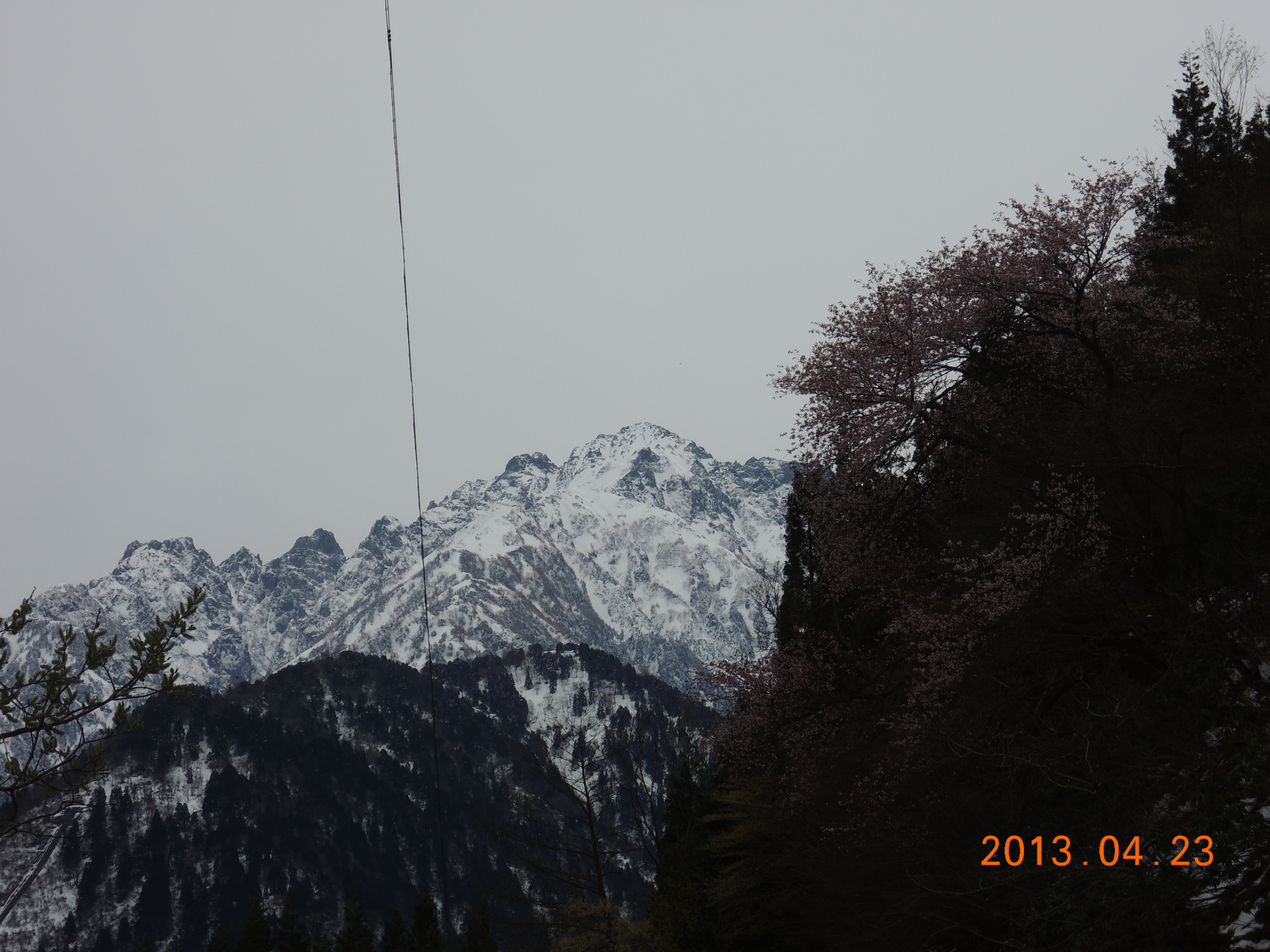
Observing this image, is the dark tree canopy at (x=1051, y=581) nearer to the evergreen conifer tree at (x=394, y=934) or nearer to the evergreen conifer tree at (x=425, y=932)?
the evergreen conifer tree at (x=425, y=932)

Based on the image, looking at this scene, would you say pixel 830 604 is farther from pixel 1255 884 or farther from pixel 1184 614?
pixel 1255 884

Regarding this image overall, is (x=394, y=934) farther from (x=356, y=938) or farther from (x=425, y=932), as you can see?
(x=425, y=932)

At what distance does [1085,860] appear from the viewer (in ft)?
36.1

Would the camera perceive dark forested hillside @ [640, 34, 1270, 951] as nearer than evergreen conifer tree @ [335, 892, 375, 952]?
Yes

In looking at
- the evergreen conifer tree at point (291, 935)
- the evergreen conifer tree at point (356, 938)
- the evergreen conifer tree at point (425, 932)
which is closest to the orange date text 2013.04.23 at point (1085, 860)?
the evergreen conifer tree at point (425, 932)

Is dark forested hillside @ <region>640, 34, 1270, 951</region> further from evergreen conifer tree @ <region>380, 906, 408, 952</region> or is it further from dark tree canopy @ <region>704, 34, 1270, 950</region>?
evergreen conifer tree @ <region>380, 906, 408, 952</region>

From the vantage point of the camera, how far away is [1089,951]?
987 centimetres

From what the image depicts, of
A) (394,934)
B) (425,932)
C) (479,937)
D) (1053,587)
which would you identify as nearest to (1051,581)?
(1053,587)

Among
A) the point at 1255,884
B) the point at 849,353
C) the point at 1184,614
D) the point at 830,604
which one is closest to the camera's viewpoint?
the point at 1255,884

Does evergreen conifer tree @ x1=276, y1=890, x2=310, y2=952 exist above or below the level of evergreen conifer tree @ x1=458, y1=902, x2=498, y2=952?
above

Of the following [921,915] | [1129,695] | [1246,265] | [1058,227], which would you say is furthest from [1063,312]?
[921,915]

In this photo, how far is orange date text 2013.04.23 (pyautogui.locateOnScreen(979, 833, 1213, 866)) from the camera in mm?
9547

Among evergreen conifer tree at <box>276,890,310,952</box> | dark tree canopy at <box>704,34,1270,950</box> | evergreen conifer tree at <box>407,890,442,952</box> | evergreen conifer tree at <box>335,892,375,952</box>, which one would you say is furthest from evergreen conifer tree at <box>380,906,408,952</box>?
dark tree canopy at <box>704,34,1270,950</box>

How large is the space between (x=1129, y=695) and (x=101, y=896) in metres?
216
